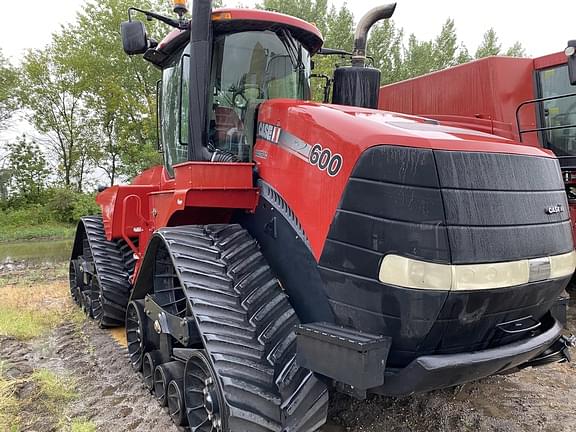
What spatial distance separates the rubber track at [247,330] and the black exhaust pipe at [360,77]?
144cm

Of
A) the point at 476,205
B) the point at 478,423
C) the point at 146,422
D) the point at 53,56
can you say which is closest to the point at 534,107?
the point at 478,423

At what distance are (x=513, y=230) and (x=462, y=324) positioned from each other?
1.61 feet

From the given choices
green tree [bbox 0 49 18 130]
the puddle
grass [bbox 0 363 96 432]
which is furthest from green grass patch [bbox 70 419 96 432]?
green tree [bbox 0 49 18 130]

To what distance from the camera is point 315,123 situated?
2602 mm

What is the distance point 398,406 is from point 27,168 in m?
26.1

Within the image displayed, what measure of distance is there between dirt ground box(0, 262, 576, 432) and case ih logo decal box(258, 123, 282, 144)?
1.82 m

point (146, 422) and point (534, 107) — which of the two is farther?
point (534, 107)

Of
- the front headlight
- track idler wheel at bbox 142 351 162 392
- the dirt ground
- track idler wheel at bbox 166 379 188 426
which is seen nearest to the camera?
the front headlight

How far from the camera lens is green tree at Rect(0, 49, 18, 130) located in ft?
81.9

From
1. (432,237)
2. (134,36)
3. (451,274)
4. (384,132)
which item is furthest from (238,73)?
(451,274)

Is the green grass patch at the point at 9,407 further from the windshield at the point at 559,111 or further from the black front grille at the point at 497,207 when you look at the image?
the windshield at the point at 559,111

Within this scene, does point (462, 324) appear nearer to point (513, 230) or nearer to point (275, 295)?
point (513, 230)

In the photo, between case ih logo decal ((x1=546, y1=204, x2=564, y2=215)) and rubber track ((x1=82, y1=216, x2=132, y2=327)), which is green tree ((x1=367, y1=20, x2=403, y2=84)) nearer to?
rubber track ((x1=82, y1=216, x2=132, y2=327))

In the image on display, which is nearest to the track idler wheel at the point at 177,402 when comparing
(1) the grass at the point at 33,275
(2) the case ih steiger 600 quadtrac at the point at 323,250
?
(2) the case ih steiger 600 quadtrac at the point at 323,250
